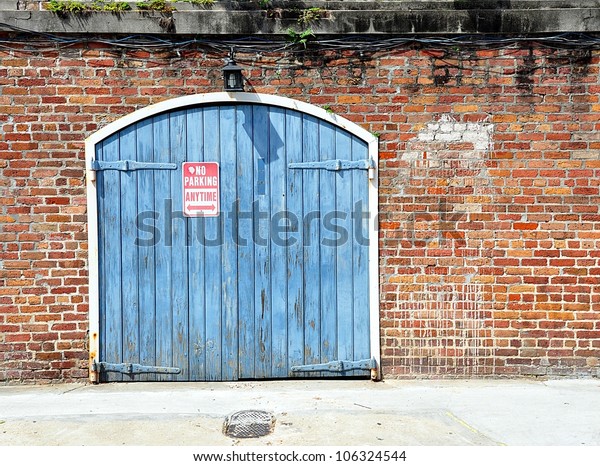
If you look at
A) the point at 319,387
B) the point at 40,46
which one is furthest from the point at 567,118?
the point at 40,46

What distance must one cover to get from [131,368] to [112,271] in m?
0.89

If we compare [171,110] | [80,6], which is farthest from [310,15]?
[80,6]

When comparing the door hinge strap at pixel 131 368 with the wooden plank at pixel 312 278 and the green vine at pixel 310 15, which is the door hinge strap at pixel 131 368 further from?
the green vine at pixel 310 15

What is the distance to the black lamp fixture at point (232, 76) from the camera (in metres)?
5.25

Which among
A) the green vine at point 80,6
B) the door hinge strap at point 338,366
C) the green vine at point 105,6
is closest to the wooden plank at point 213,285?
the door hinge strap at point 338,366

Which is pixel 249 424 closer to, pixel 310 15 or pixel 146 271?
pixel 146 271

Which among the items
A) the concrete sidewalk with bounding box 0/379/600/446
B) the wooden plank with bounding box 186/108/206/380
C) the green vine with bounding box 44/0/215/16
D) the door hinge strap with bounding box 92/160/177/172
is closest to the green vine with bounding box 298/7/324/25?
the green vine with bounding box 44/0/215/16

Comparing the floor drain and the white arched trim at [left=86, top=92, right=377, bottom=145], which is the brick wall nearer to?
the white arched trim at [left=86, top=92, right=377, bottom=145]

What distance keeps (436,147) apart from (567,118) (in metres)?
1.21

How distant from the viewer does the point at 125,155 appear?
5488mm

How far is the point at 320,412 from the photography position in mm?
4680

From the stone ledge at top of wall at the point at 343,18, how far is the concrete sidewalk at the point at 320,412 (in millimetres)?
3159

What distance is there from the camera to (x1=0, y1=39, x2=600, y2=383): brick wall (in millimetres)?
5453

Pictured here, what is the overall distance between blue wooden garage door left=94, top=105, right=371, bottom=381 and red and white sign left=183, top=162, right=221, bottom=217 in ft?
0.18
